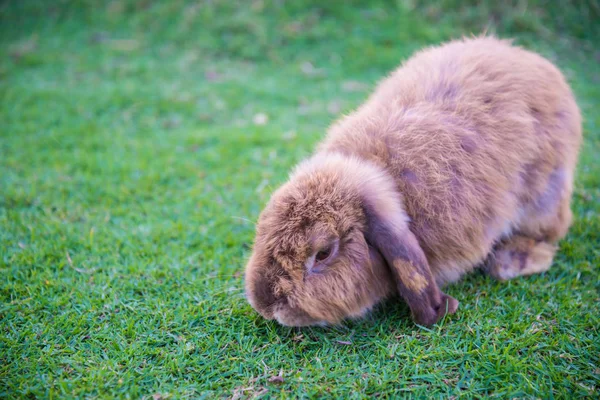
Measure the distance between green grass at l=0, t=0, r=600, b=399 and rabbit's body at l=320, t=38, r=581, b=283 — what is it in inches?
17.0

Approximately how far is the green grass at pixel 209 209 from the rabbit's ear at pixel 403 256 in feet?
0.60

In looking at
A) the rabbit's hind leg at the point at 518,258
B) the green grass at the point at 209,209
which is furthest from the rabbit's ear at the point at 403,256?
the rabbit's hind leg at the point at 518,258

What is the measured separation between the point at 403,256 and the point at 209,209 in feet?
6.71

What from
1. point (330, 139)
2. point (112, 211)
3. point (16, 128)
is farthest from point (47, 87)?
point (330, 139)

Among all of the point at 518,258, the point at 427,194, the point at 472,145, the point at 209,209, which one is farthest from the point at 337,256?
the point at 209,209

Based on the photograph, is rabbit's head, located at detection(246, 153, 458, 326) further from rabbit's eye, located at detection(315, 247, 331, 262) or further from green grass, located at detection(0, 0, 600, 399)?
green grass, located at detection(0, 0, 600, 399)

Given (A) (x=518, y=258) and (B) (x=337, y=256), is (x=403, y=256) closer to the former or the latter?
(B) (x=337, y=256)

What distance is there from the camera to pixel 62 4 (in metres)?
8.43

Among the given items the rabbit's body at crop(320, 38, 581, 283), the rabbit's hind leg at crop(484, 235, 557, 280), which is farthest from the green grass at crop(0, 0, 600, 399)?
the rabbit's body at crop(320, 38, 581, 283)

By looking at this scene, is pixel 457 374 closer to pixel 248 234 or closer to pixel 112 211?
pixel 248 234

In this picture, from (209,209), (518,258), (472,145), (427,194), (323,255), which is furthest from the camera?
(209,209)

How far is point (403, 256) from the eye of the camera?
8.34 feet

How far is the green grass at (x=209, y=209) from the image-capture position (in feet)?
8.18

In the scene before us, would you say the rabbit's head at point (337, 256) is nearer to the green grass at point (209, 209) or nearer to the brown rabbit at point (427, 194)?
the brown rabbit at point (427, 194)
